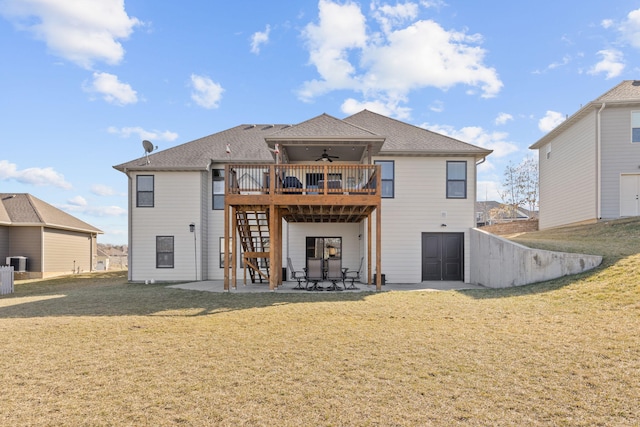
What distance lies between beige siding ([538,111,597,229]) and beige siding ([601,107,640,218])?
1.26 feet

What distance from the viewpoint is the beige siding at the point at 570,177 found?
572 inches

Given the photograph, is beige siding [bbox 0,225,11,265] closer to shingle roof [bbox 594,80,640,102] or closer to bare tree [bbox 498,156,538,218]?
shingle roof [bbox 594,80,640,102]

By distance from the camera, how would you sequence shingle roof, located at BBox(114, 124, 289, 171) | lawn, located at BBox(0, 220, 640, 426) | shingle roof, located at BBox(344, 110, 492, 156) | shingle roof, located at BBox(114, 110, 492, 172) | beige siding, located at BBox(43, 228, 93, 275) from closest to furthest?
lawn, located at BBox(0, 220, 640, 426)
shingle roof, located at BBox(114, 110, 492, 172)
shingle roof, located at BBox(344, 110, 492, 156)
shingle roof, located at BBox(114, 124, 289, 171)
beige siding, located at BBox(43, 228, 93, 275)

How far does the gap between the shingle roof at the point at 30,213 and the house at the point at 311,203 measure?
9.79 meters

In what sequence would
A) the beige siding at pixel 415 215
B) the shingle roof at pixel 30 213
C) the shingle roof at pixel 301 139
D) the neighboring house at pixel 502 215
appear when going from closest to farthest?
the shingle roof at pixel 301 139
the beige siding at pixel 415 215
the shingle roof at pixel 30 213
the neighboring house at pixel 502 215

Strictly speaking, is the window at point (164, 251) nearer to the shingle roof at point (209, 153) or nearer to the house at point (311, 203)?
the house at point (311, 203)

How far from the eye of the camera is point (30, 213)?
19.9 metres

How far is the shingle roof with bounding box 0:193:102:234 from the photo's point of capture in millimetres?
19297

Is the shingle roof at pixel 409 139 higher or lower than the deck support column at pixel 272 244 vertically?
higher

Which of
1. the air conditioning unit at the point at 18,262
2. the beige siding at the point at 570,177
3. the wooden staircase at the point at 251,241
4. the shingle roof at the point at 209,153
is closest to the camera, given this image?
the wooden staircase at the point at 251,241

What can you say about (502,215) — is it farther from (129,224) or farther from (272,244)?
(129,224)

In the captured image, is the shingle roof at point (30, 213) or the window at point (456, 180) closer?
the window at point (456, 180)

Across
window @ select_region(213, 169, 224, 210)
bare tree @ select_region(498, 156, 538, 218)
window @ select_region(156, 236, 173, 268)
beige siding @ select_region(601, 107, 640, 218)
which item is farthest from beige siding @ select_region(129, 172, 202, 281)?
bare tree @ select_region(498, 156, 538, 218)

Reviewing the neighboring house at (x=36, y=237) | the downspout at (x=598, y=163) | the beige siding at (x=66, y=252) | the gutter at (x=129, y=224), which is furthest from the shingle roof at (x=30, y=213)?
the downspout at (x=598, y=163)
